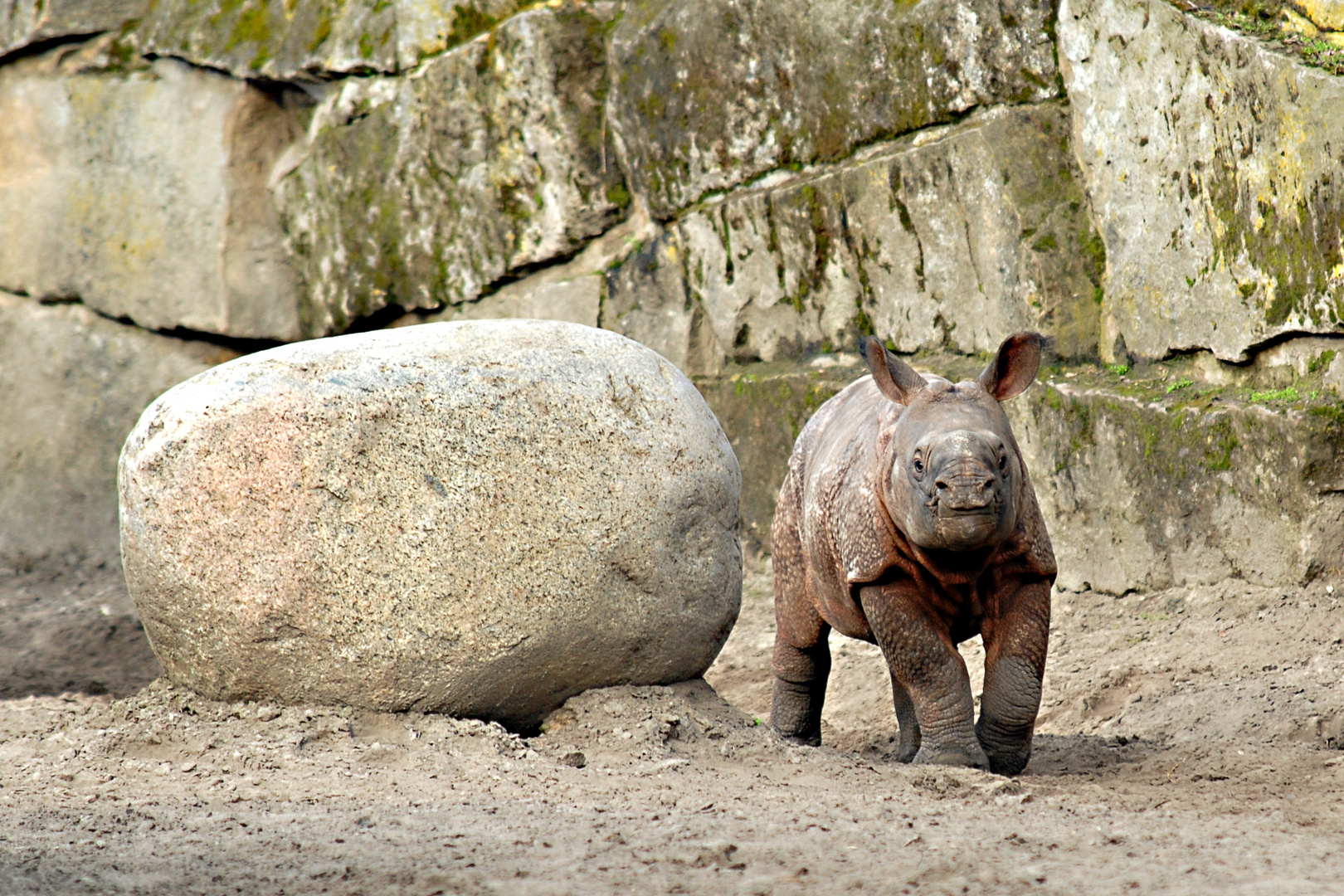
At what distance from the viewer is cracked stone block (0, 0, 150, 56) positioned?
394 inches

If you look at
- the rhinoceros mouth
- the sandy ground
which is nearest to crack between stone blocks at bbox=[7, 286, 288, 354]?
the sandy ground

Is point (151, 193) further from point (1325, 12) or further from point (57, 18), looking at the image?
point (1325, 12)

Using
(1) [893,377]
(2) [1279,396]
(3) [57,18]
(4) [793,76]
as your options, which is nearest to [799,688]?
(1) [893,377]

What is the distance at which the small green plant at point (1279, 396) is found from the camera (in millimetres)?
5930

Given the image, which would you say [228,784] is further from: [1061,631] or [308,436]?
[1061,631]

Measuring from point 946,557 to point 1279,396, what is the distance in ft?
6.74

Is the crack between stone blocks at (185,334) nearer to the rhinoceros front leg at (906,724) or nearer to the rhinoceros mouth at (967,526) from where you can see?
the rhinoceros front leg at (906,724)

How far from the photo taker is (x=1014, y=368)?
4.98 m

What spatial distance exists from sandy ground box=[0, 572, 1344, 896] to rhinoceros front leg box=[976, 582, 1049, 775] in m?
0.15

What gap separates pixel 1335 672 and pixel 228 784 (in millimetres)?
3982

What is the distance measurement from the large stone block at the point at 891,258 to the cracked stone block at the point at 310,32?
76.3 inches

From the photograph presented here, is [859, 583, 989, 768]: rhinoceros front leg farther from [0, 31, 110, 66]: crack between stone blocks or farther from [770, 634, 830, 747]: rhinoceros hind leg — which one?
[0, 31, 110, 66]: crack between stone blocks

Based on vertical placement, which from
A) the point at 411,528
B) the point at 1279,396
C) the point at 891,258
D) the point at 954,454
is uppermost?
Answer: the point at 891,258

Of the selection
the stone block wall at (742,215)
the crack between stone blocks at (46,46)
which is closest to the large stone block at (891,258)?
the stone block wall at (742,215)
